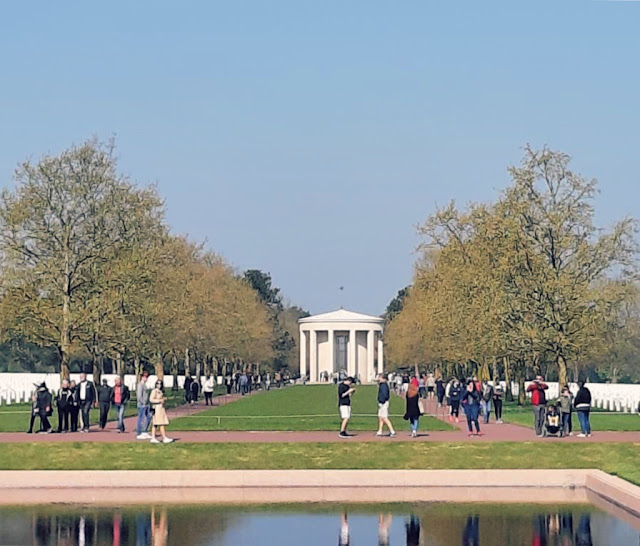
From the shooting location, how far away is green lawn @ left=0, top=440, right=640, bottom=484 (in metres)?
27.1

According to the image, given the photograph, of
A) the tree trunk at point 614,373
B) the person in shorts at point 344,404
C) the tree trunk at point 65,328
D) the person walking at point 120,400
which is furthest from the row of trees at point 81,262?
the tree trunk at point 614,373

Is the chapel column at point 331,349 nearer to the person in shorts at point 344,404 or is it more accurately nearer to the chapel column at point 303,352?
the chapel column at point 303,352

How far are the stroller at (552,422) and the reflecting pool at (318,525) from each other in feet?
39.2

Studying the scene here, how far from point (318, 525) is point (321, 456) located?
28.4 ft

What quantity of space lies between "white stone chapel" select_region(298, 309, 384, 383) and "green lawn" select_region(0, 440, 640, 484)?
123m

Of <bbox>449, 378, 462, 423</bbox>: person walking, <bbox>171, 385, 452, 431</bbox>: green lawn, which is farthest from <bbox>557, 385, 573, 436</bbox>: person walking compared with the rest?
<bbox>449, 378, 462, 423</bbox>: person walking

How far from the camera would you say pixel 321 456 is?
28047 millimetres

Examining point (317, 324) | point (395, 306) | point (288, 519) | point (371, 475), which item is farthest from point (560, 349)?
point (395, 306)

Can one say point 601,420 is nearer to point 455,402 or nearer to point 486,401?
point 486,401

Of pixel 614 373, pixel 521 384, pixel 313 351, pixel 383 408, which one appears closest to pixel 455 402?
pixel 383 408

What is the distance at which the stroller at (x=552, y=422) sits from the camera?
109 ft

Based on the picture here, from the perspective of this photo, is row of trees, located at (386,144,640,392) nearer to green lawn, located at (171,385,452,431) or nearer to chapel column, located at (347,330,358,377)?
green lawn, located at (171,385,452,431)

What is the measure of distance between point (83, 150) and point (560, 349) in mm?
21149

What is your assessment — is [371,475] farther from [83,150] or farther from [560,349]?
[83,150]
